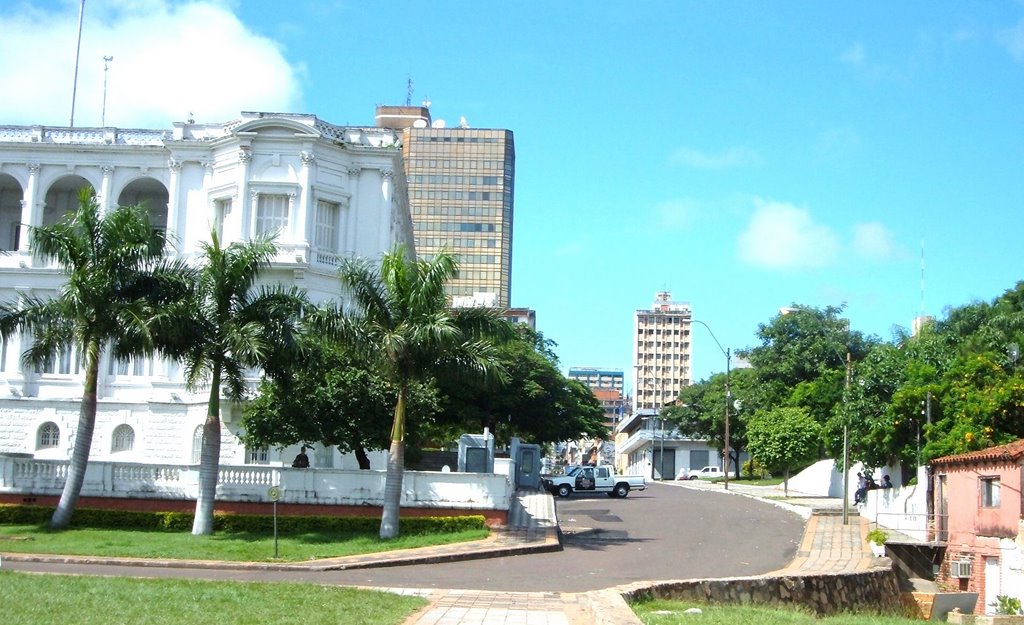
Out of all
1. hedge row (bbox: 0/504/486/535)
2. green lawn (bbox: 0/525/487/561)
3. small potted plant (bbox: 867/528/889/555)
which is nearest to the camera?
green lawn (bbox: 0/525/487/561)

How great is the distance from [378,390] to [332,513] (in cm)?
432

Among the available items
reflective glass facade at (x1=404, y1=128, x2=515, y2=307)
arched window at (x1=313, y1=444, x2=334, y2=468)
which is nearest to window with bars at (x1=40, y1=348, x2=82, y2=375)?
arched window at (x1=313, y1=444, x2=334, y2=468)

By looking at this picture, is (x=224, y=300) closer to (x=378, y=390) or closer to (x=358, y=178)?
(x=378, y=390)

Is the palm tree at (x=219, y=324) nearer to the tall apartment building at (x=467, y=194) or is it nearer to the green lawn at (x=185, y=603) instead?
the green lawn at (x=185, y=603)

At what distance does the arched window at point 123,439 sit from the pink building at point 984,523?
1150 inches

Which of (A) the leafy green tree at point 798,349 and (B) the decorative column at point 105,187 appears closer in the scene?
(B) the decorative column at point 105,187

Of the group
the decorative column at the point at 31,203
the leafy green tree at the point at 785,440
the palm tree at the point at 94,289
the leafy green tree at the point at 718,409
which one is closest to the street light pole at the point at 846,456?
the leafy green tree at the point at 785,440

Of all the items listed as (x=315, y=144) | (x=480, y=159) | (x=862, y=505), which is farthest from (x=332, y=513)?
(x=480, y=159)

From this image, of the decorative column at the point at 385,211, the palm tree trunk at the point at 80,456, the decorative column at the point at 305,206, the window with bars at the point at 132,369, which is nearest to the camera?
the palm tree trunk at the point at 80,456

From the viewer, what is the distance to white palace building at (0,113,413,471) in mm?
41438

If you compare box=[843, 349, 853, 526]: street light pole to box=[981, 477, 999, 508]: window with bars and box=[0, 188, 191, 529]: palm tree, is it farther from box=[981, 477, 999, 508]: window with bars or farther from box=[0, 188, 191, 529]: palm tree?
box=[0, 188, 191, 529]: palm tree

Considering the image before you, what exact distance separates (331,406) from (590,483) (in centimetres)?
2085

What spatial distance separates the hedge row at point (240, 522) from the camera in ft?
94.1

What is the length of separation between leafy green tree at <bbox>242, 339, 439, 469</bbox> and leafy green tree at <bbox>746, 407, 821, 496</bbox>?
2420 centimetres
